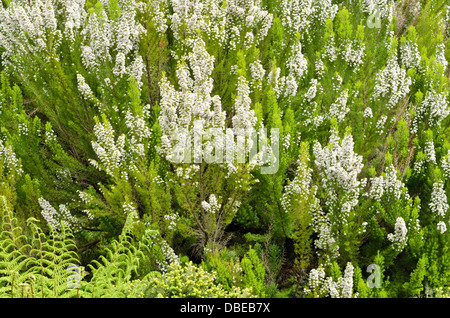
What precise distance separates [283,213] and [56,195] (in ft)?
6.94

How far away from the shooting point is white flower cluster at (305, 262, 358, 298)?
2.56 m

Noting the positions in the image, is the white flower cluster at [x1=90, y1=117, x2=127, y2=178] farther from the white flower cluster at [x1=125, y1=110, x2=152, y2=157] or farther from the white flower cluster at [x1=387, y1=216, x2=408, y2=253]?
the white flower cluster at [x1=387, y1=216, x2=408, y2=253]

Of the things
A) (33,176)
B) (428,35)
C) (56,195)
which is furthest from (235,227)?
(428,35)

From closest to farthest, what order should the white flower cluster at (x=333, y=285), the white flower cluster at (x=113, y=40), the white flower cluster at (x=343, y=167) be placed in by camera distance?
the white flower cluster at (x=333, y=285), the white flower cluster at (x=343, y=167), the white flower cluster at (x=113, y=40)

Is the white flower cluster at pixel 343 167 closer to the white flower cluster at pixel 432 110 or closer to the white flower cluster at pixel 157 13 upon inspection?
the white flower cluster at pixel 432 110

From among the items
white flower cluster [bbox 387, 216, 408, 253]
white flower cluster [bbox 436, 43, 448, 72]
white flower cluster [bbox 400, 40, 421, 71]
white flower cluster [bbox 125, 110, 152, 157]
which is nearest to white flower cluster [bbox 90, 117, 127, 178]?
white flower cluster [bbox 125, 110, 152, 157]

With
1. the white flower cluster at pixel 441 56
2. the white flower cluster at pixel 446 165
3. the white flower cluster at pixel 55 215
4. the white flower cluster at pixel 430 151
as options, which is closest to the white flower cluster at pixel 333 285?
the white flower cluster at pixel 446 165

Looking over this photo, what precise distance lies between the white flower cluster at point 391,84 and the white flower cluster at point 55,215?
3106 millimetres

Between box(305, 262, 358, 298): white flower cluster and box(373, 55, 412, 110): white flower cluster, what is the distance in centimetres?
192

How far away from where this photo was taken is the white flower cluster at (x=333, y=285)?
2.56 metres

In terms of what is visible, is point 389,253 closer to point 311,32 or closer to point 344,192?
point 344,192

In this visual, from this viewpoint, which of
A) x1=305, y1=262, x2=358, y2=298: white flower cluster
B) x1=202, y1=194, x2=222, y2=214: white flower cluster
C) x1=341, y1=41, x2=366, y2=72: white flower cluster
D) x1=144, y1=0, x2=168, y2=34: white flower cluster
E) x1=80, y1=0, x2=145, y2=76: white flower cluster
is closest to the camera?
x1=305, y1=262, x2=358, y2=298: white flower cluster

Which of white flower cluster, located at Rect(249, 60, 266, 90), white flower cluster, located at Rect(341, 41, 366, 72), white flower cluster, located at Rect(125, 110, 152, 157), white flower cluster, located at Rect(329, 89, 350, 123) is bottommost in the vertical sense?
white flower cluster, located at Rect(125, 110, 152, 157)
